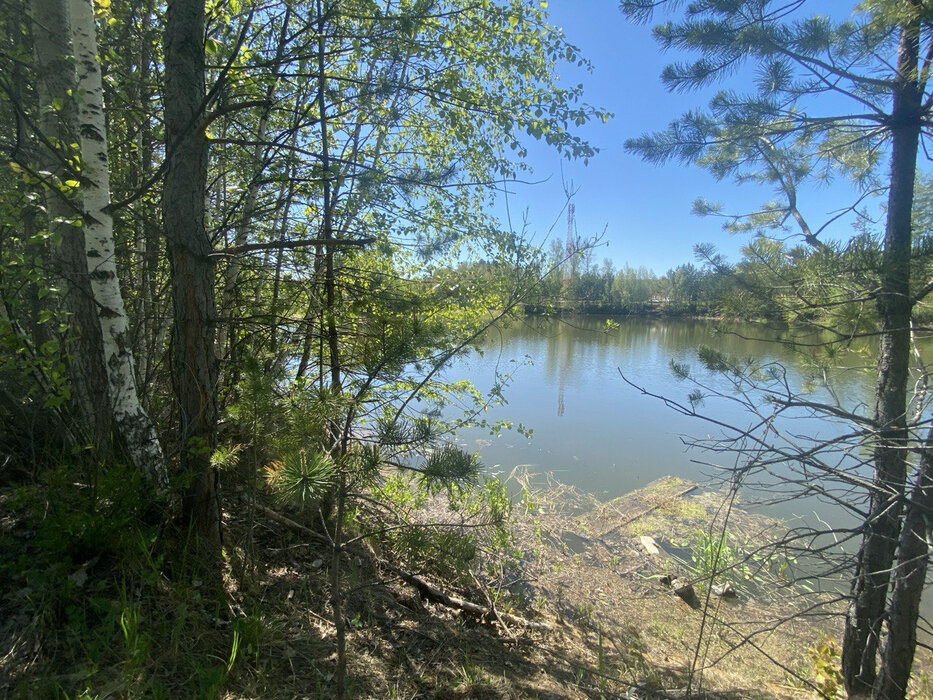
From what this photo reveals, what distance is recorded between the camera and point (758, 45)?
102 inches

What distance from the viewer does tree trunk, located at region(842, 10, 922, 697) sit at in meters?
2.49

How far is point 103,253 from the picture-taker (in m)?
2.07

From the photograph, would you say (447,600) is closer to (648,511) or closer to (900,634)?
(900,634)

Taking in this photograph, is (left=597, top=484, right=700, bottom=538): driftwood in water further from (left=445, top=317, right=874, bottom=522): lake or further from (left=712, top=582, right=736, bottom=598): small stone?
(left=712, top=582, right=736, bottom=598): small stone

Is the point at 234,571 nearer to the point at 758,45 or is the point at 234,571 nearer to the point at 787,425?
the point at 758,45

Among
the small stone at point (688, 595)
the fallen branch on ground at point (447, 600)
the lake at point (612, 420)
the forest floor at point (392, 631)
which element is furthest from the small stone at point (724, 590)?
the fallen branch on ground at point (447, 600)

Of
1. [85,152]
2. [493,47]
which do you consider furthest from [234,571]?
[493,47]

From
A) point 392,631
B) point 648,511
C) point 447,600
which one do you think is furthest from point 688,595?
point 392,631

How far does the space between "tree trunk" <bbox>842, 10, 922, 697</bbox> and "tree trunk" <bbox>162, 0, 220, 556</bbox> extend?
3527 millimetres

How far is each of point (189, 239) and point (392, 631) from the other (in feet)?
7.95

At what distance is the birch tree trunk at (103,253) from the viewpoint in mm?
1981

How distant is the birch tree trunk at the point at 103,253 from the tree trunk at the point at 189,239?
0.23 metres

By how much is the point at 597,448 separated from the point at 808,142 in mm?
6640

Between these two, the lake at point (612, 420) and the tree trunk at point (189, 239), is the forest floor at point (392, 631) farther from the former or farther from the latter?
the lake at point (612, 420)
